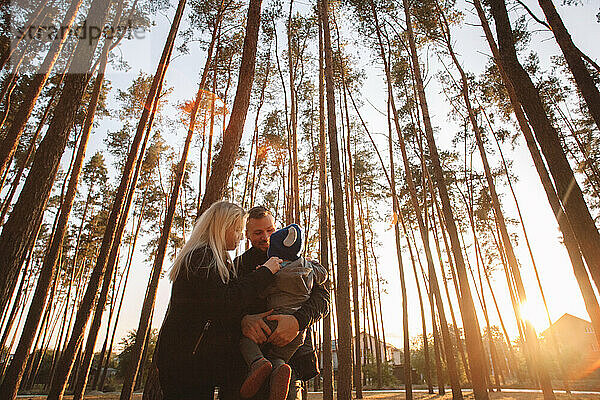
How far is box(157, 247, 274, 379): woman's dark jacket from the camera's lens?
1279mm

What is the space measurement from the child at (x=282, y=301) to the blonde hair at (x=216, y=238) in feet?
0.66

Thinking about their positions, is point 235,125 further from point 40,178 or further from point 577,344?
point 577,344

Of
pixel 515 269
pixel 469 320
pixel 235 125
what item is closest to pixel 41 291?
pixel 235 125

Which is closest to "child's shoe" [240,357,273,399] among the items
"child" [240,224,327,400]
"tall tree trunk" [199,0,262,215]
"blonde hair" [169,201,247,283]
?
"child" [240,224,327,400]

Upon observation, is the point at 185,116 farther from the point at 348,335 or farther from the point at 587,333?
the point at 587,333

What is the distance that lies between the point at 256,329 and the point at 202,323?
207mm

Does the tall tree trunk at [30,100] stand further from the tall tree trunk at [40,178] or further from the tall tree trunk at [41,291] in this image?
the tall tree trunk at [41,291]

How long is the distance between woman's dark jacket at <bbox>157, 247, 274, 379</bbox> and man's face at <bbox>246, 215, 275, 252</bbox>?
14.7 inches

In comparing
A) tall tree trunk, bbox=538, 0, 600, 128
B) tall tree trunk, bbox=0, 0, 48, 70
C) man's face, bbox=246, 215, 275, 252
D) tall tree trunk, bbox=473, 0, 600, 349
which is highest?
tall tree trunk, bbox=0, 0, 48, 70

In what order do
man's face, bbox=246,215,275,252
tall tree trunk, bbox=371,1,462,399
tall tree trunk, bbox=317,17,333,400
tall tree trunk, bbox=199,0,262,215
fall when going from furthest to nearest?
tall tree trunk, bbox=371,1,462,399 → tall tree trunk, bbox=317,17,333,400 → tall tree trunk, bbox=199,0,262,215 → man's face, bbox=246,215,275,252

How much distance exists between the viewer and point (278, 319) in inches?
53.8

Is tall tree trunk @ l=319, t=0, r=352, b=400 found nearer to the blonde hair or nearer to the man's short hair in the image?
the man's short hair

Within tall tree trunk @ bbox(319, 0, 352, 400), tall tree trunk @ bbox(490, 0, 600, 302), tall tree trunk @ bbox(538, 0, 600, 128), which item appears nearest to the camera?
tall tree trunk @ bbox(490, 0, 600, 302)

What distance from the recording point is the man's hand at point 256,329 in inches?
52.0
